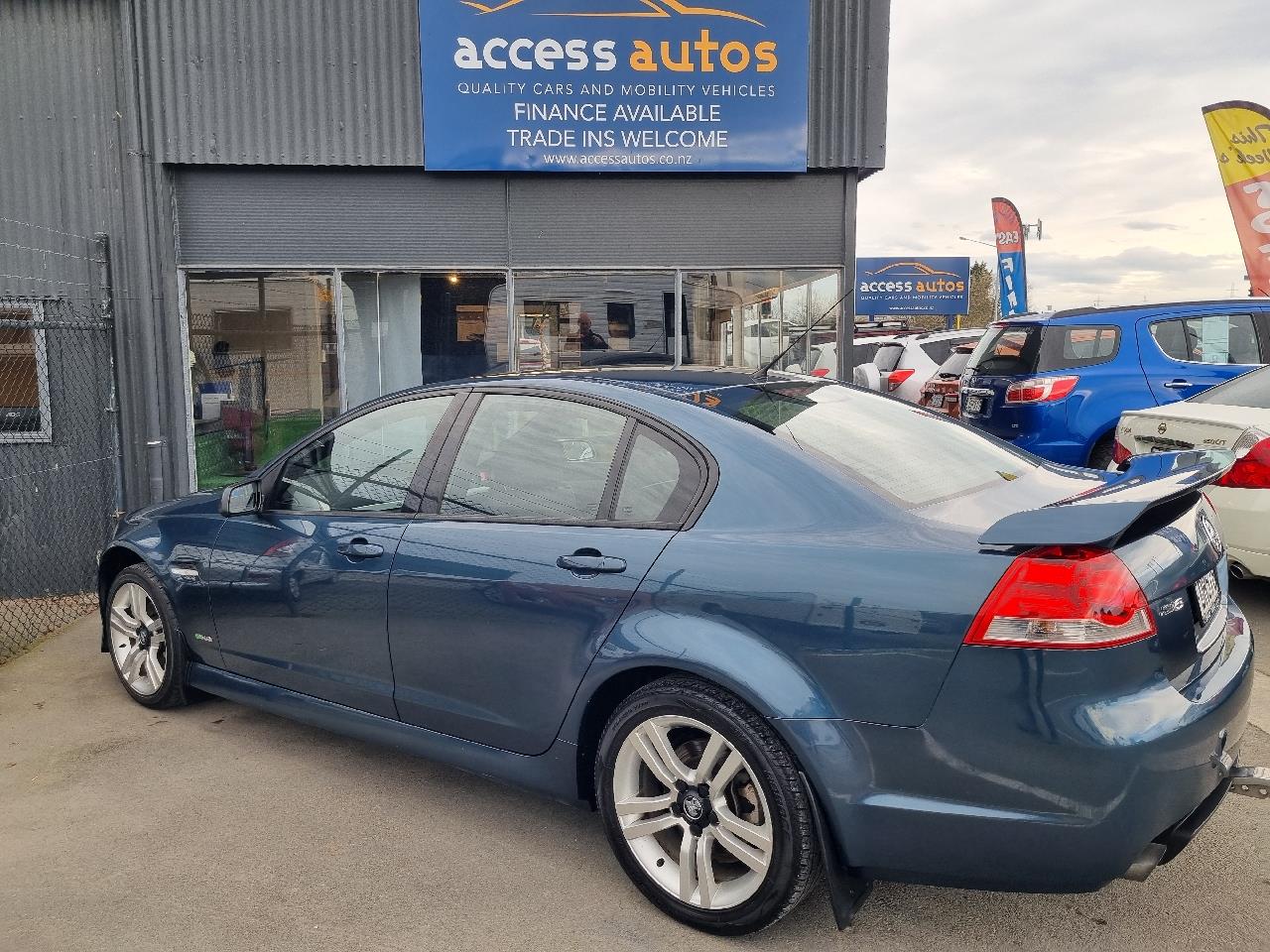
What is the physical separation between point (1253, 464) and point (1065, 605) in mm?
3632

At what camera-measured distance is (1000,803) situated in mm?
2377

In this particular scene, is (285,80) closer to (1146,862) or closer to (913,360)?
(1146,862)

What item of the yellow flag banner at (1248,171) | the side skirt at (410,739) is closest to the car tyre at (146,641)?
the side skirt at (410,739)

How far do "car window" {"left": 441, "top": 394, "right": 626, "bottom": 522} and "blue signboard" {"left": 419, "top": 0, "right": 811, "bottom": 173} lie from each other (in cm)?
534

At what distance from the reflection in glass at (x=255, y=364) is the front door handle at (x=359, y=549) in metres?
5.43

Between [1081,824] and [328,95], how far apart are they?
25.6 feet

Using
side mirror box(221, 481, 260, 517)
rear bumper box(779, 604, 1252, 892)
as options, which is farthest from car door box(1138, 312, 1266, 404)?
side mirror box(221, 481, 260, 517)

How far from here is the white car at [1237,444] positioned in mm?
5168

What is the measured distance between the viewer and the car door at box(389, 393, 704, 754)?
9.67 feet

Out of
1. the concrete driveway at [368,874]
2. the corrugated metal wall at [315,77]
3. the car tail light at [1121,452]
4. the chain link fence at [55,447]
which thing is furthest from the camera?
the corrugated metal wall at [315,77]

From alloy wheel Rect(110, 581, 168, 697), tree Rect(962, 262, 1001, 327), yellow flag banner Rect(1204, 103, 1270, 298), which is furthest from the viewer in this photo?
tree Rect(962, 262, 1001, 327)

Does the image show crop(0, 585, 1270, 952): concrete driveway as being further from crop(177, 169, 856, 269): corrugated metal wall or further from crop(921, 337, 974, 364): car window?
crop(921, 337, 974, 364): car window

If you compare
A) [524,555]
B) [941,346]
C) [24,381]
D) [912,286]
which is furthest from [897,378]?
[912,286]

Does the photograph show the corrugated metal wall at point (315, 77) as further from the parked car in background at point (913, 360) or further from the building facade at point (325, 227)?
the parked car in background at point (913, 360)
